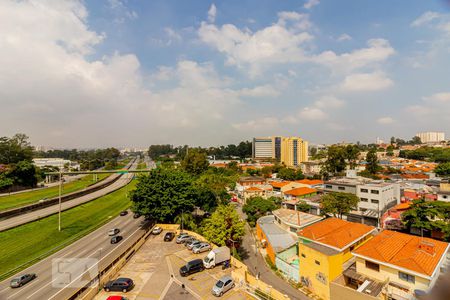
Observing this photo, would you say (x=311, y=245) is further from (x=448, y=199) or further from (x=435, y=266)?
(x=448, y=199)

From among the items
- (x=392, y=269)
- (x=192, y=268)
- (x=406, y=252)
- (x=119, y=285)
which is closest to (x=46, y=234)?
(x=119, y=285)

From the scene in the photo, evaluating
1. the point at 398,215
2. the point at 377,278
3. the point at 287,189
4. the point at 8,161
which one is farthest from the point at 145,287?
the point at 8,161

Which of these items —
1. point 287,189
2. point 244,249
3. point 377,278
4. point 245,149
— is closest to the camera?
point 377,278

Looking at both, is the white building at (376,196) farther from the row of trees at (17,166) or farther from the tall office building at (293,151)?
the tall office building at (293,151)

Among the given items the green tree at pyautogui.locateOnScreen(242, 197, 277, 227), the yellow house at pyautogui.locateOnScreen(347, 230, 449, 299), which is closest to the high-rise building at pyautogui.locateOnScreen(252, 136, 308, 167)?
the green tree at pyautogui.locateOnScreen(242, 197, 277, 227)

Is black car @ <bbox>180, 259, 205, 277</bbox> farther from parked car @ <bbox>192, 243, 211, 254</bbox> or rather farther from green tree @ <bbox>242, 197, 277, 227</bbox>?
green tree @ <bbox>242, 197, 277, 227</bbox>

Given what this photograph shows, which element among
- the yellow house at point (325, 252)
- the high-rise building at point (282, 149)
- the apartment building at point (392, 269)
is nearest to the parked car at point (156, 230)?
the yellow house at point (325, 252)
